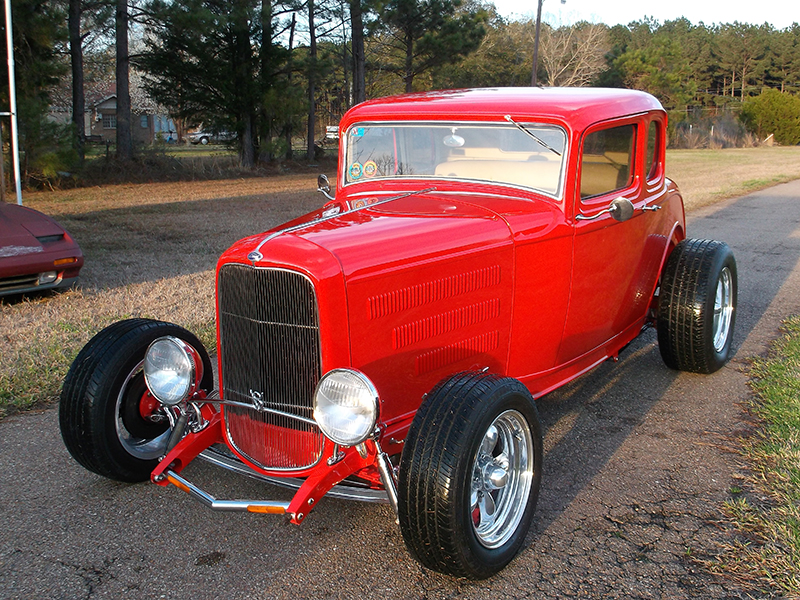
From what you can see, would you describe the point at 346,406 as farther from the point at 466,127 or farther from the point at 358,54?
the point at 358,54

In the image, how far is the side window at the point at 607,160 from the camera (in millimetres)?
3855

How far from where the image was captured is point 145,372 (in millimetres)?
3100

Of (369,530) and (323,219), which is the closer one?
(369,530)

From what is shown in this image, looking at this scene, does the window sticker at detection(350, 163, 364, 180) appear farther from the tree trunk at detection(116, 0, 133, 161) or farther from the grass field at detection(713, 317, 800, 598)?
the tree trunk at detection(116, 0, 133, 161)

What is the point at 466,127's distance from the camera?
153 inches

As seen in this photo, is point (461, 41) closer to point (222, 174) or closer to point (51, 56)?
point (222, 174)

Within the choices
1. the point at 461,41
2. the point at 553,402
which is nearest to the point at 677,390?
the point at 553,402

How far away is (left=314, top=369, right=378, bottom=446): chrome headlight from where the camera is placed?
249cm

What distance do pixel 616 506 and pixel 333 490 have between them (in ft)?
4.37

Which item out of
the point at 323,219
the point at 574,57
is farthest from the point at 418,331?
the point at 574,57

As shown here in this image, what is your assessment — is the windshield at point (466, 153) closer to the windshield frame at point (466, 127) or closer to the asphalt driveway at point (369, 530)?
the windshield frame at point (466, 127)

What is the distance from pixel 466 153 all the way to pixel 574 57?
151ft

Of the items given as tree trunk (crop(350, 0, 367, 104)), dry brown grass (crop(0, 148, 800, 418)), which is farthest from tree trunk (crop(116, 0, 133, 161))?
tree trunk (crop(350, 0, 367, 104))

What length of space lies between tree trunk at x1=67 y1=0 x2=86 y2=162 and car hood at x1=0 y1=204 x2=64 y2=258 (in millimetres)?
11075
